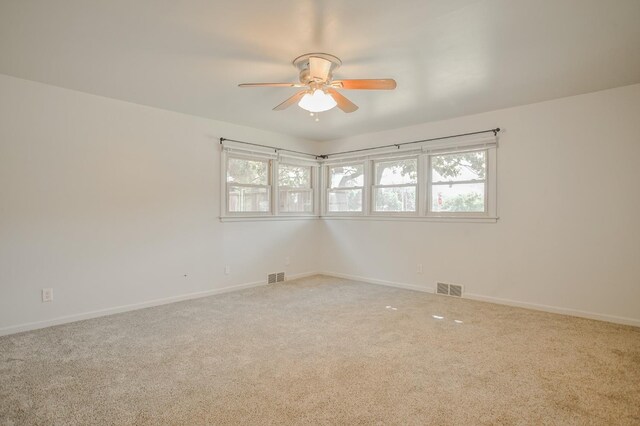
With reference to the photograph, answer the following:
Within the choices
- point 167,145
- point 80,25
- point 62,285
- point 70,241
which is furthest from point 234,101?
point 62,285

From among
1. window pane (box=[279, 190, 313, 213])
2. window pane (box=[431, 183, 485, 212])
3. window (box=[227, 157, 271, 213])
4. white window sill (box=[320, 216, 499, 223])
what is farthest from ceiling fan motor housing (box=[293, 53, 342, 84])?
window pane (box=[279, 190, 313, 213])

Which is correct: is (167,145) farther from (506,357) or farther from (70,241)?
(506,357)

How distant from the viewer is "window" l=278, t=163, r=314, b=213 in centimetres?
559

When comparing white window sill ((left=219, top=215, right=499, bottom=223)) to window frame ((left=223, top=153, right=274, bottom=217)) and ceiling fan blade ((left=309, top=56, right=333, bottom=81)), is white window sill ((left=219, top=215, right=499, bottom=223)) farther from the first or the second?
ceiling fan blade ((left=309, top=56, right=333, bottom=81))

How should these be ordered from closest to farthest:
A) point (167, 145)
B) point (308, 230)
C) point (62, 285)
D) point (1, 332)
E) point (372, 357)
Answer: point (372, 357), point (1, 332), point (62, 285), point (167, 145), point (308, 230)

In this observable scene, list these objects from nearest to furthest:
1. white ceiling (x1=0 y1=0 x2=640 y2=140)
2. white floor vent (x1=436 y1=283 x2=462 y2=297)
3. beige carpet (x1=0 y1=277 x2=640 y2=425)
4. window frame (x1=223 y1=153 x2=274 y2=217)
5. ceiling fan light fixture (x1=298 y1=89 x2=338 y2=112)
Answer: beige carpet (x1=0 y1=277 x2=640 y2=425), white ceiling (x1=0 y1=0 x2=640 y2=140), ceiling fan light fixture (x1=298 y1=89 x2=338 y2=112), white floor vent (x1=436 y1=283 x2=462 y2=297), window frame (x1=223 y1=153 x2=274 y2=217)

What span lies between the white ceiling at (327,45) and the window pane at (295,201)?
2.10 m

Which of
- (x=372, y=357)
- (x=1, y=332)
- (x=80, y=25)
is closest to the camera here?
(x=80, y=25)

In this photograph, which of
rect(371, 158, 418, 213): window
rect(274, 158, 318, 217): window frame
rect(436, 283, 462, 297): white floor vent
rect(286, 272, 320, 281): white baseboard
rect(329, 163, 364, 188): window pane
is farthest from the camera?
rect(329, 163, 364, 188): window pane

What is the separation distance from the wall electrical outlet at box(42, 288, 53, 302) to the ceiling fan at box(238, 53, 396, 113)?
9.21 ft

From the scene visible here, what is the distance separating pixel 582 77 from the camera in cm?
312

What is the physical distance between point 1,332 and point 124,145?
83.4 inches

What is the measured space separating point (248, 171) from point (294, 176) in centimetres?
96

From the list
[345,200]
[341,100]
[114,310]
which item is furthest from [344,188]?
[114,310]
